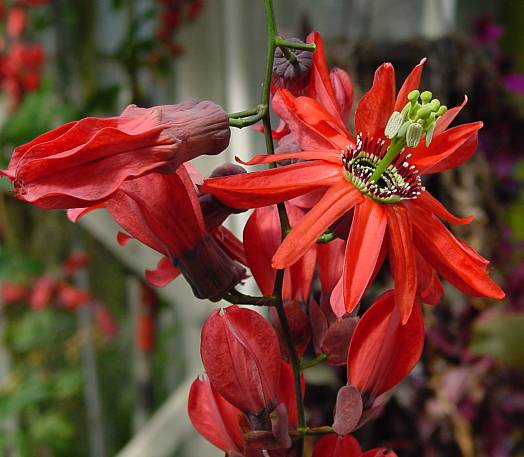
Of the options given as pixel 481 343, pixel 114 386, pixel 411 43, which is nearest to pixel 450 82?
pixel 411 43

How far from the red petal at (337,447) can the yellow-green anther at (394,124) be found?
14cm

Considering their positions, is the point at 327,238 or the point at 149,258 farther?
the point at 149,258

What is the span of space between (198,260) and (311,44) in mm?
105

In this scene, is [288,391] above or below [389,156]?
below

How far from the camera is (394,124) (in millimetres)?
248

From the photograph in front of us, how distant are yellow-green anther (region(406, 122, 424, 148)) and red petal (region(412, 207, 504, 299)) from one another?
29 millimetres

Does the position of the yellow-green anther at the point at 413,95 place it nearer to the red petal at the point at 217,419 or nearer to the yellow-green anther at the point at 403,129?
the yellow-green anther at the point at 403,129

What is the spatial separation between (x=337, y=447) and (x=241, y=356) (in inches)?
2.9

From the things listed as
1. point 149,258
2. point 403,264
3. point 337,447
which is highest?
point 403,264

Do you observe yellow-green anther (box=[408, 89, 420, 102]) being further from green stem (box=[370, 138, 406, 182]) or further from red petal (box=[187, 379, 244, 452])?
red petal (box=[187, 379, 244, 452])

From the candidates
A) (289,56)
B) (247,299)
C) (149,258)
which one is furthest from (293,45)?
(149,258)

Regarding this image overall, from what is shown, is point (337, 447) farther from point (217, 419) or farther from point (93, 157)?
point (93, 157)

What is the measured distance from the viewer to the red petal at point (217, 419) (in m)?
0.29

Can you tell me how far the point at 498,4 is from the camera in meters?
1.88
